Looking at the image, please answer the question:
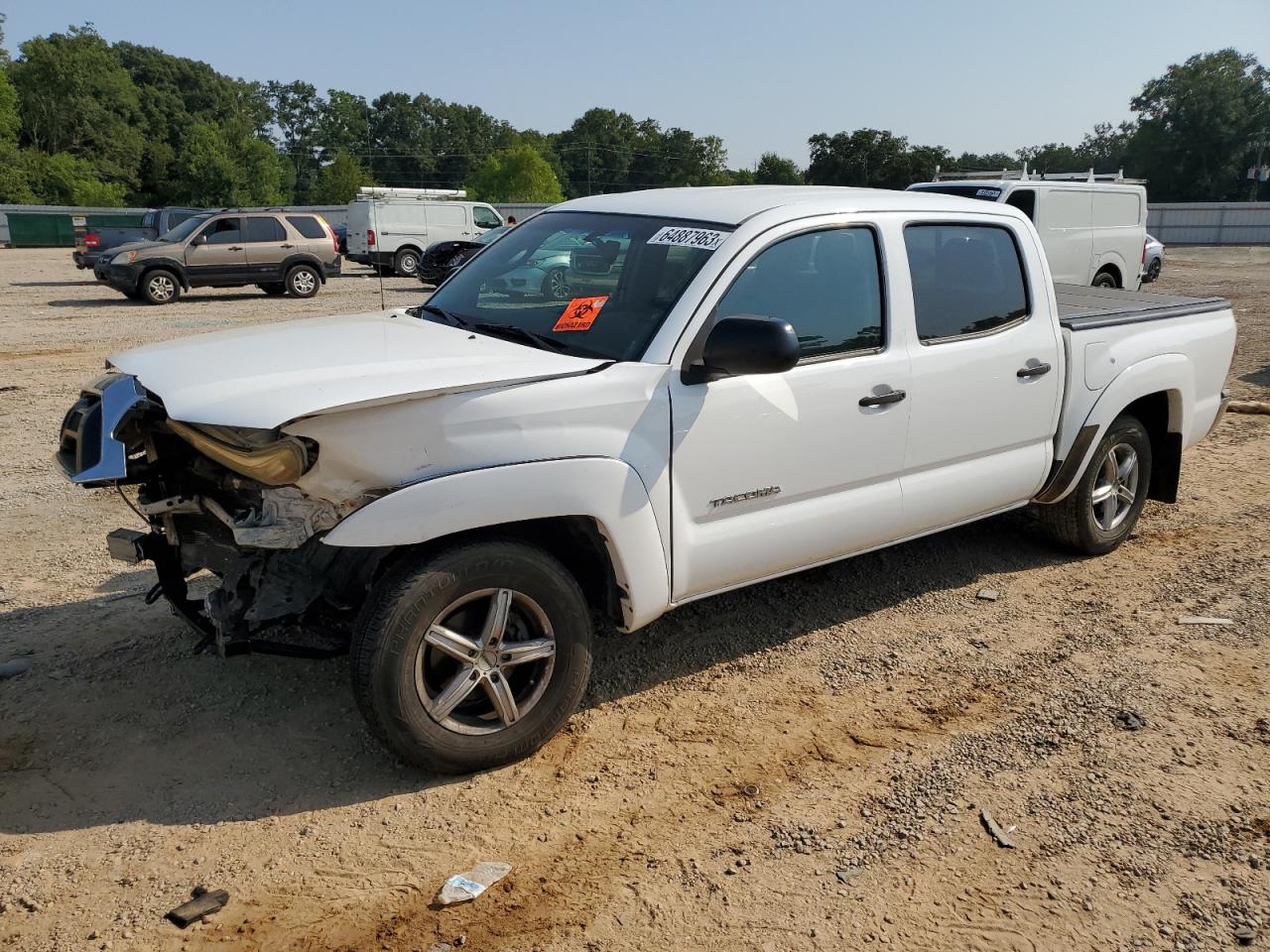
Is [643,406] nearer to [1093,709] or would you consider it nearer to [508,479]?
[508,479]

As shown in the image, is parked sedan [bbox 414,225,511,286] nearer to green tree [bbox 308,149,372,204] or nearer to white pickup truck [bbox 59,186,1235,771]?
white pickup truck [bbox 59,186,1235,771]

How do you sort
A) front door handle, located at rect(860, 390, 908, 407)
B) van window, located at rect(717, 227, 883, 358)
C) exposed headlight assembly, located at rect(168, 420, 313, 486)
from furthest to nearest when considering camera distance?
front door handle, located at rect(860, 390, 908, 407)
van window, located at rect(717, 227, 883, 358)
exposed headlight assembly, located at rect(168, 420, 313, 486)

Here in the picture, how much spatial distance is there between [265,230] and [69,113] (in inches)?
3030

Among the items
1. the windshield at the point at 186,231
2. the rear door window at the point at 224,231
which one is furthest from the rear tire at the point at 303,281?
the windshield at the point at 186,231

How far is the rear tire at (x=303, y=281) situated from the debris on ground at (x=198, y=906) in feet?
65.3

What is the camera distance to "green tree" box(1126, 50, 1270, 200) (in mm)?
76000

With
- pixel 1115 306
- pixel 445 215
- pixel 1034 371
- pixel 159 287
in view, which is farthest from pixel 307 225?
pixel 1034 371

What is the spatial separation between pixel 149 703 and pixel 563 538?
1.75 meters

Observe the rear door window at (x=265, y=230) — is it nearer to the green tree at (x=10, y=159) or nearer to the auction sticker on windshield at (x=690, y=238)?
the auction sticker on windshield at (x=690, y=238)

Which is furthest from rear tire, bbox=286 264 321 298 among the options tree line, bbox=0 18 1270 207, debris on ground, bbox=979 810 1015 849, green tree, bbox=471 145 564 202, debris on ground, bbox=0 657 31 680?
green tree, bbox=471 145 564 202

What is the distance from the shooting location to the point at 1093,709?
4.00 metres

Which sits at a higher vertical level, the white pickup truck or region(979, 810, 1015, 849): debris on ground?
the white pickup truck

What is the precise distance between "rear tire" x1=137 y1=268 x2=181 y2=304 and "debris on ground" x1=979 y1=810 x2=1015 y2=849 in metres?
19.8

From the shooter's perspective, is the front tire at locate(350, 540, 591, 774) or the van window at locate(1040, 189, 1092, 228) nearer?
the front tire at locate(350, 540, 591, 774)
